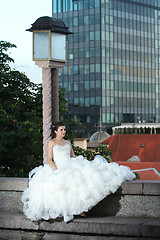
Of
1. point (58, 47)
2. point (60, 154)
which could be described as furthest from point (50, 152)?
point (58, 47)

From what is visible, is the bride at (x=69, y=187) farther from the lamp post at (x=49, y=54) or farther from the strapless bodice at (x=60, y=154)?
the lamp post at (x=49, y=54)

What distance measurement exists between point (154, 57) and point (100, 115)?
1942cm

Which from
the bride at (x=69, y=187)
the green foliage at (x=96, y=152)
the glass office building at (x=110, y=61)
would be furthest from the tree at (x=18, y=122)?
the glass office building at (x=110, y=61)

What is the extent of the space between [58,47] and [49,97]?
1.02m

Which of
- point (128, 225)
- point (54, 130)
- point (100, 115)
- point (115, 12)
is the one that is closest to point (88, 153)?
point (54, 130)

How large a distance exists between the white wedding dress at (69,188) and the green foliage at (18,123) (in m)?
7.26

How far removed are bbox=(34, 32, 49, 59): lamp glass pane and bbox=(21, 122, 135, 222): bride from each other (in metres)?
2.07

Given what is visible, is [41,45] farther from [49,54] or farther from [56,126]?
[56,126]

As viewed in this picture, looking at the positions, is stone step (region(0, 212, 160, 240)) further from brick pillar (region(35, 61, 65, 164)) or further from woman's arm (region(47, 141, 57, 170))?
brick pillar (region(35, 61, 65, 164))

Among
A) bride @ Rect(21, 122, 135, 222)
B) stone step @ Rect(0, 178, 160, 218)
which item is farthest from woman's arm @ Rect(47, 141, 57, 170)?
stone step @ Rect(0, 178, 160, 218)

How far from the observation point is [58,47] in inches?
344

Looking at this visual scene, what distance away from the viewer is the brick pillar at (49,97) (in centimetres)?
831

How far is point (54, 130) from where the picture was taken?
812 cm

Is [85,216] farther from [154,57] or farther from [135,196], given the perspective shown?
[154,57]
